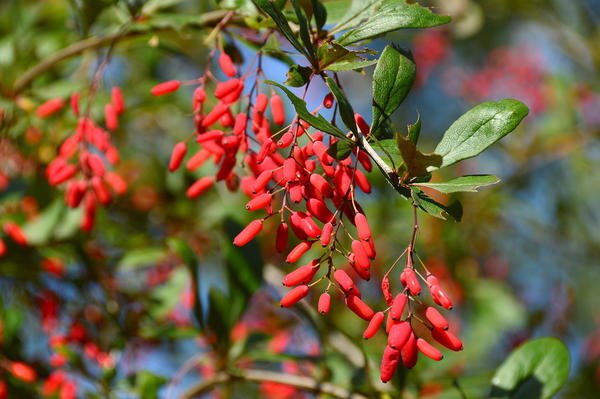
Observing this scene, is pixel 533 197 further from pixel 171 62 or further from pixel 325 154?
pixel 325 154

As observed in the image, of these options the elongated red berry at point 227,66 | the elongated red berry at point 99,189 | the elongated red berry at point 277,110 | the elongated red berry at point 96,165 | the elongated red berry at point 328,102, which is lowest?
the elongated red berry at point 99,189

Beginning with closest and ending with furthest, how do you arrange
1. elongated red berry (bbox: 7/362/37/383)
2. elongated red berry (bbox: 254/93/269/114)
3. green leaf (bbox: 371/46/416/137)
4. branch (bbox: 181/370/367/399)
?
1. green leaf (bbox: 371/46/416/137)
2. elongated red berry (bbox: 254/93/269/114)
3. branch (bbox: 181/370/367/399)
4. elongated red berry (bbox: 7/362/37/383)

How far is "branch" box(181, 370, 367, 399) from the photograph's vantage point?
126cm

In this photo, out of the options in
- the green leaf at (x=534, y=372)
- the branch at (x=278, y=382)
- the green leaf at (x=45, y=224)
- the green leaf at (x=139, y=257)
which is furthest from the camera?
the green leaf at (x=139, y=257)

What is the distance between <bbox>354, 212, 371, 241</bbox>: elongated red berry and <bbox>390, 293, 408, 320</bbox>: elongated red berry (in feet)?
0.26

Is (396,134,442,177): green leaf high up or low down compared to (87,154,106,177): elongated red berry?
up

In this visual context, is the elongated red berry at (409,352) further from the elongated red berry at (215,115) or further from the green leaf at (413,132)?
the elongated red berry at (215,115)

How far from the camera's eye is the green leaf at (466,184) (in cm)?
81

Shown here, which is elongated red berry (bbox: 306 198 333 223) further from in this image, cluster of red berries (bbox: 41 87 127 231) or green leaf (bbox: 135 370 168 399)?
green leaf (bbox: 135 370 168 399)

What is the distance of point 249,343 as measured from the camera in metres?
1.52

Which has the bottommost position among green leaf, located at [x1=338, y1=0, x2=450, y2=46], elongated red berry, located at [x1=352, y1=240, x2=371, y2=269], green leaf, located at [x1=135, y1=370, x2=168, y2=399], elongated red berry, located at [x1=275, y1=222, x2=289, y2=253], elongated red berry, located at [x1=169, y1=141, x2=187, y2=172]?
green leaf, located at [x1=135, y1=370, x2=168, y2=399]

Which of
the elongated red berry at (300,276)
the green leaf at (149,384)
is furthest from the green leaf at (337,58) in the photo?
the green leaf at (149,384)

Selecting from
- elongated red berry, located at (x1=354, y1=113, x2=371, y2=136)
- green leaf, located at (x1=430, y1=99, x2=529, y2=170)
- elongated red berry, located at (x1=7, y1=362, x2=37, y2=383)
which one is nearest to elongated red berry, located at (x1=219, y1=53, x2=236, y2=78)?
elongated red berry, located at (x1=354, y1=113, x2=371, y2=136)

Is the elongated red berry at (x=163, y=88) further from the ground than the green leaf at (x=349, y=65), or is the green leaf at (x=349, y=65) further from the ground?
the green leaf at (x=349, y=65)
